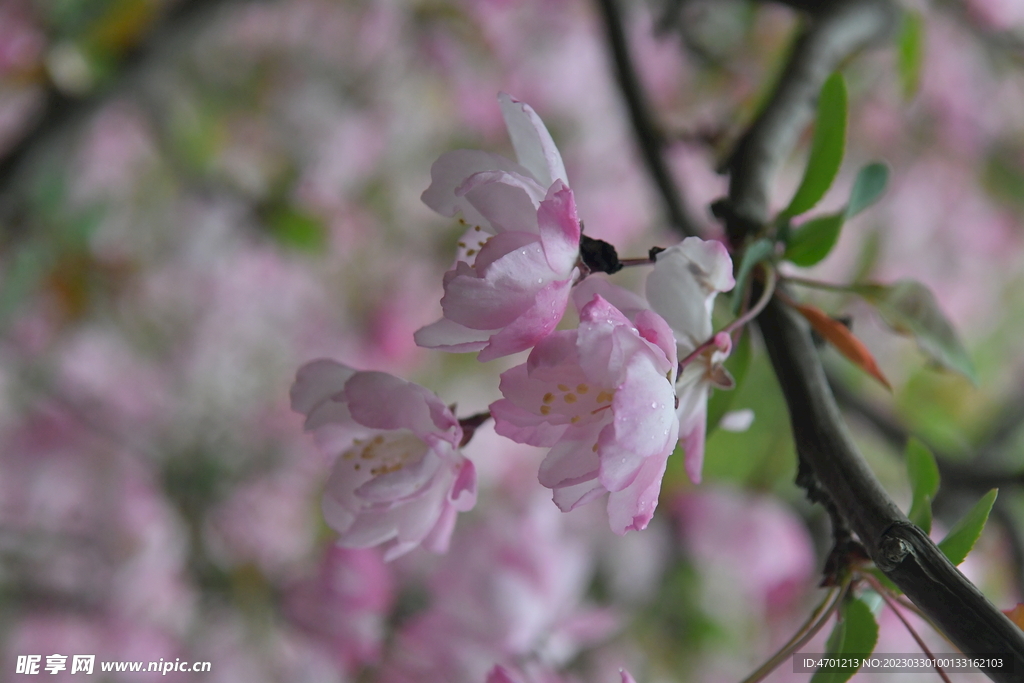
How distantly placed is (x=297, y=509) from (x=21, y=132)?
2.45 feet

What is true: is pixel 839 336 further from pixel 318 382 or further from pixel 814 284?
pixel 318 382

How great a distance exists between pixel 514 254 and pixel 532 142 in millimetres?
59

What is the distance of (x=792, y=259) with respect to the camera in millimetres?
367

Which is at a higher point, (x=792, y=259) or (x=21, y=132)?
(x=792, y=259)

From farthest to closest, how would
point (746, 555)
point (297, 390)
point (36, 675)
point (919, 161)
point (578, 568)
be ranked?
point (919, 161)
point (746, 555)
point (36, 675)
point (578, 568)
point (297, 390)

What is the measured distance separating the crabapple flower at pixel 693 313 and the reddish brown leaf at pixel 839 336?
0.23ft

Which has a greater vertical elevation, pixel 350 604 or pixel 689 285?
pixel 689 285

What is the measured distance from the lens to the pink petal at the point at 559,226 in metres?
0.26

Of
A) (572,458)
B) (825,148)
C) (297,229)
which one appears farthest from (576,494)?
(297,229)

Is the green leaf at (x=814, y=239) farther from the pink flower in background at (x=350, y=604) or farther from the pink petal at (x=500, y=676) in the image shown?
the pink flower in background at (x=350, y=604)

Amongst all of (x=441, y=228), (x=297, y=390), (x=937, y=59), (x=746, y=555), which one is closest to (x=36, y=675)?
(x=297, y=390)

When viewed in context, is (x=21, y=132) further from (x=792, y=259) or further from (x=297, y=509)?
(x=792, y=259)

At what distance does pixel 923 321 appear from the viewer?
389 millimetres

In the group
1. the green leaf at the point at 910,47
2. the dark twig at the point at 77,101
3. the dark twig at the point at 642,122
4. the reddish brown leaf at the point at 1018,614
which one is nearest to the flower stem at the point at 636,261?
the reddish brown leaf at the point at 1018,614
